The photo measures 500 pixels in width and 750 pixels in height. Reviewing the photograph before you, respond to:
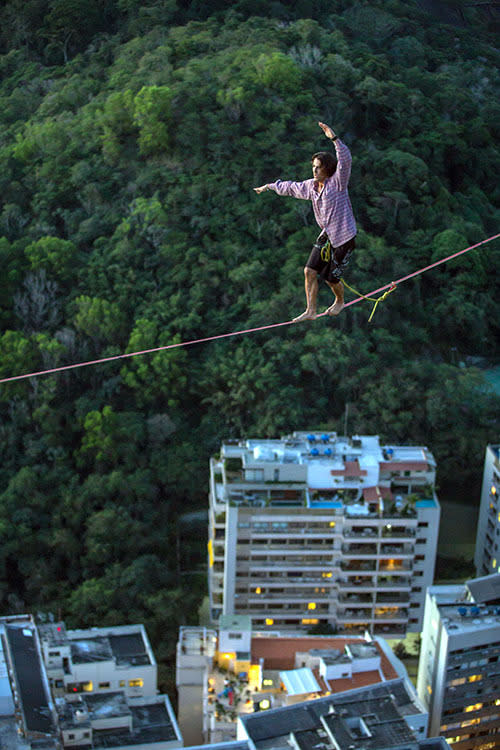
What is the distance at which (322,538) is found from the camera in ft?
72.6

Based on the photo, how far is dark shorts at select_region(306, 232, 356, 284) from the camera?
1134 cm

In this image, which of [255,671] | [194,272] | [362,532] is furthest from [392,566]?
[194,272]

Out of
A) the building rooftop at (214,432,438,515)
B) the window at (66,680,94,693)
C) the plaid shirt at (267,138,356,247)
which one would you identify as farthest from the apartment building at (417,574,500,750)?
the plaid shirt at (267,138,356,247)

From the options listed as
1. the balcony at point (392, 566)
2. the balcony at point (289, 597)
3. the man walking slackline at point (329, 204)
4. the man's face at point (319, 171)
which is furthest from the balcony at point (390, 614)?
the man's face at point (319, 171)

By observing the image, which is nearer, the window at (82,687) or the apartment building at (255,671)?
the apartment building at (255,671)

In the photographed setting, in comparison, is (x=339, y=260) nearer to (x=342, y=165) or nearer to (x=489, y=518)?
(x=342, y=165)

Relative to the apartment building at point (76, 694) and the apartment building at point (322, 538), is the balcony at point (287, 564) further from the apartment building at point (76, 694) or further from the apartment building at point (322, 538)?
the apartment building at point (76, 694)

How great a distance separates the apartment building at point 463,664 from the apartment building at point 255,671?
78 cm

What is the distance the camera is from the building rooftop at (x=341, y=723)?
52.5 feet

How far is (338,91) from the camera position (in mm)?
31562

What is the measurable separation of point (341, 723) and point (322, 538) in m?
6.08

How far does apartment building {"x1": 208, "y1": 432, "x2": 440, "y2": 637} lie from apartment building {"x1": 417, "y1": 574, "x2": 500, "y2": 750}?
8.15ft

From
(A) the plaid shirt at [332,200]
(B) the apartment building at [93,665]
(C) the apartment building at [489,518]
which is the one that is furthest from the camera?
(C) the apartment building at [489,518]

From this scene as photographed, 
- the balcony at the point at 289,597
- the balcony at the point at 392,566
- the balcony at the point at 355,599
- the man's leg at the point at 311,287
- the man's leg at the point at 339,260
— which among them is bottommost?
the balcony at the point at 355,599
